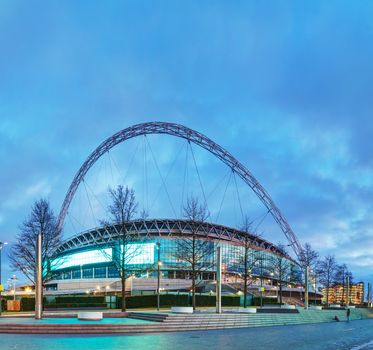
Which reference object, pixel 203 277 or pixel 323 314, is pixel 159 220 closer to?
pixel 203 277

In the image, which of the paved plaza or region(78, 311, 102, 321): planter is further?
region(78, 311, 102, 321): planter

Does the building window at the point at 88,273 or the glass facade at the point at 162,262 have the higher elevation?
the glass facade at the point at 162,262

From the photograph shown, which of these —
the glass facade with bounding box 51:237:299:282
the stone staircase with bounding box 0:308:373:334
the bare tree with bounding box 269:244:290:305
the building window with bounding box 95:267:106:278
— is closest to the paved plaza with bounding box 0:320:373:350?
the stone staircase with bounding box 0:308:373:334

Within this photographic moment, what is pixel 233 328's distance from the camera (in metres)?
40.8

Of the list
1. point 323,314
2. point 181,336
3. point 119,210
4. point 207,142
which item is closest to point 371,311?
point 323,314

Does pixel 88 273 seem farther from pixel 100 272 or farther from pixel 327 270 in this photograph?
pixel 327 270

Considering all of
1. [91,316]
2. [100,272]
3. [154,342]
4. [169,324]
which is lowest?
[100,272]

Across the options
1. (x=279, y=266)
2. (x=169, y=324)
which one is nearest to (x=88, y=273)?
(x=279, y=266)

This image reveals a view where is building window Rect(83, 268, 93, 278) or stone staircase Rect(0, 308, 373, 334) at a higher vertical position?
stone staircase Rect(0, 308, 373, 334)

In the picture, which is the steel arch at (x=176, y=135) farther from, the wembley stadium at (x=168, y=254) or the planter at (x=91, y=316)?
the planter at (x=91, y=316)

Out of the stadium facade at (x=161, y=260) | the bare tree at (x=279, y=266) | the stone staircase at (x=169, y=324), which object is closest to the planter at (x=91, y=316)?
the stone staircase at (x=169, y=324)

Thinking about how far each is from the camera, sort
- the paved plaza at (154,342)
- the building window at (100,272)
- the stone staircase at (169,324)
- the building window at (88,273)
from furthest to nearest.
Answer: the building window at (88,273), the building window at (100,272), the stone staircase at (169,324), the paved plaza at (154,342)

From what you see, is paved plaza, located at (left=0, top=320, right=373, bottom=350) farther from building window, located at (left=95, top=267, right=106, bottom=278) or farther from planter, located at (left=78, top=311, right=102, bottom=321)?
building window, located at (left=95, top=267, right=106, bottom=278)

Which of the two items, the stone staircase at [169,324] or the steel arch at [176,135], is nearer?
the stone staircase at [169,324]
